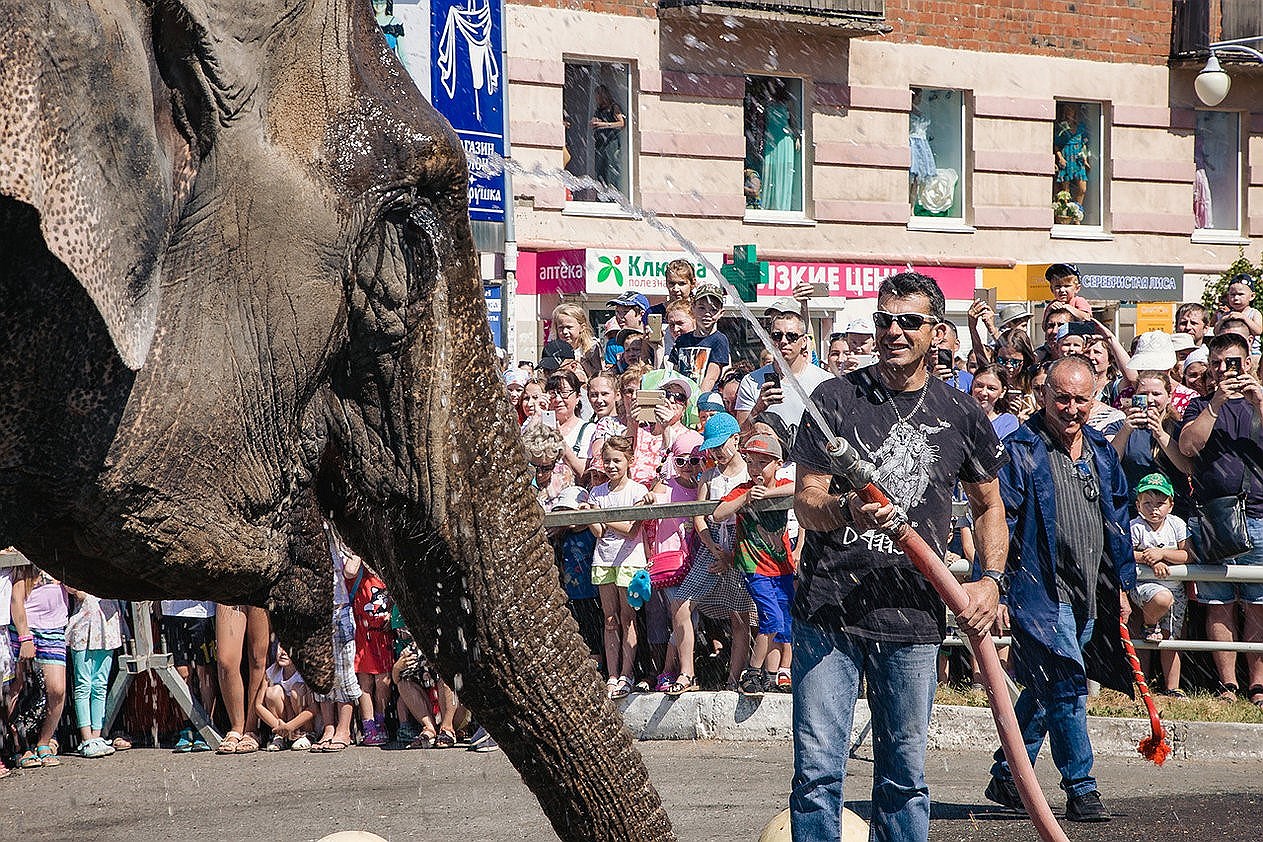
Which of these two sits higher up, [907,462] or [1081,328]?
[1081,328]

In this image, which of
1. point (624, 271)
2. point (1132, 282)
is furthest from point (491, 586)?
point (1132, 282)

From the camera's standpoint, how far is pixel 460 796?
8.55 m

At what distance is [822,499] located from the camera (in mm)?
5930

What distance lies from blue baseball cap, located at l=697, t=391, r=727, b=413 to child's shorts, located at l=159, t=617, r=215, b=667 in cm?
315

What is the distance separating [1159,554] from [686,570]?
2.56 metres

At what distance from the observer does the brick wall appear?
2534 cm

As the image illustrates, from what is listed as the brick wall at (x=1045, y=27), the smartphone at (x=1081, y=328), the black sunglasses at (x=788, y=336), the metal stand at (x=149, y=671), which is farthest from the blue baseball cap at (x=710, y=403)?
the brick wall at (x=1045, y=27)

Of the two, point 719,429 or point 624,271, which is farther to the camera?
point 624,271

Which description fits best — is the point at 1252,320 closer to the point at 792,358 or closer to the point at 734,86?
the point at 792,358

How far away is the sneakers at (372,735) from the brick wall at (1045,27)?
17399 millimetres

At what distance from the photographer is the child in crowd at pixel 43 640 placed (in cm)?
959

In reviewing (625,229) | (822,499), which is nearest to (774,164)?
(625,229)

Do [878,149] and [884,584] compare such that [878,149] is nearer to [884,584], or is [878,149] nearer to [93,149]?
[884,584]

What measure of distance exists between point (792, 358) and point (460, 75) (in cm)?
409
